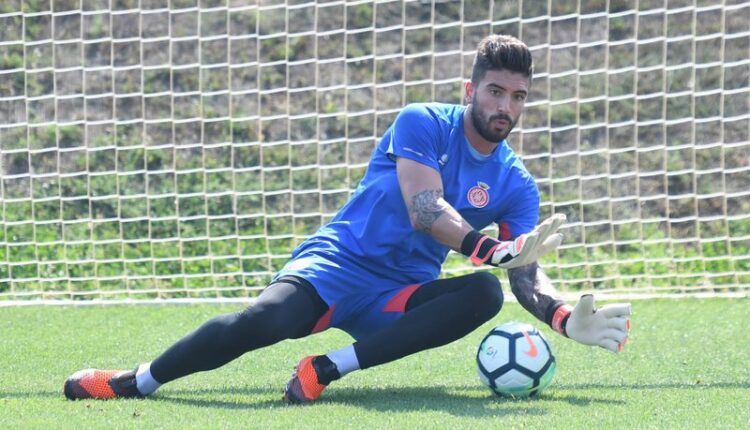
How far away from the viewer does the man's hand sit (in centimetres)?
446

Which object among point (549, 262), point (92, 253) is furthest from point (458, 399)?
point (92, 253)

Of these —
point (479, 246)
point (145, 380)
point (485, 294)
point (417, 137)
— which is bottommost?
point (145, 380)

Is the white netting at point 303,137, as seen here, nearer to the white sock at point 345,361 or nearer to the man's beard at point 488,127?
the man's beard at point 488,127

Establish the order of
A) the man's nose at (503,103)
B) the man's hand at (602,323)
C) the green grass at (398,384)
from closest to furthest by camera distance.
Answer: the green grass at (398,384) < the man's hand at (602,323) < the man's nose at (503,103)

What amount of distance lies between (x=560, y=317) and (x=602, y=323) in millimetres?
204

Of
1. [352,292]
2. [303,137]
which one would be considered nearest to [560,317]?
[352,292]

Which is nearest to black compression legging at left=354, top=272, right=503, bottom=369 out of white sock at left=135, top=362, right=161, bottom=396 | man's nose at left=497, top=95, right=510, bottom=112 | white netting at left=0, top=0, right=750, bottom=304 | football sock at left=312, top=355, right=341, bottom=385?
football sock at left=312, top=355, right=341, bottom=385

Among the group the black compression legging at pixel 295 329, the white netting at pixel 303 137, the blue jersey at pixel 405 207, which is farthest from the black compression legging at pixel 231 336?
the white netting at pixel 303 137

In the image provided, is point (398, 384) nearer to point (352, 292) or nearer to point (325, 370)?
point (352, 292)

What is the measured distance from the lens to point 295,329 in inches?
178

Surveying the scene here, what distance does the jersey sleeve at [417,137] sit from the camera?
460 cm

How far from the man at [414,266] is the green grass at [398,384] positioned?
0.59 ft

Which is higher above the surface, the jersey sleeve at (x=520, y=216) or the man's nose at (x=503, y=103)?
the man's nose at (x=503, y=103)

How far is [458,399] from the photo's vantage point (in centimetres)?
445
